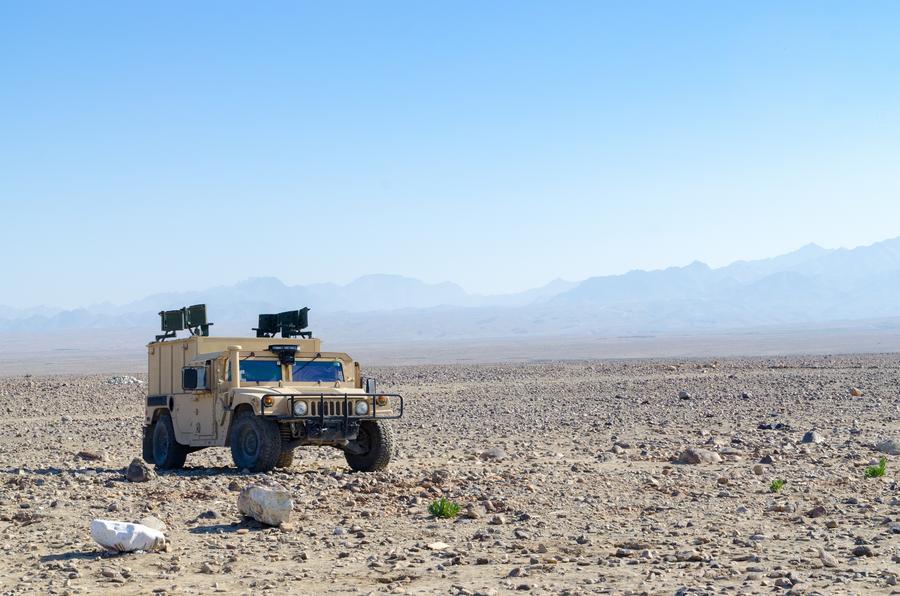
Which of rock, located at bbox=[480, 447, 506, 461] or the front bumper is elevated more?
the front bumper

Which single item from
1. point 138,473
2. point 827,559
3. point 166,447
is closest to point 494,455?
point 166,447

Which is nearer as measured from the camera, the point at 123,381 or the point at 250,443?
the point at 250,443

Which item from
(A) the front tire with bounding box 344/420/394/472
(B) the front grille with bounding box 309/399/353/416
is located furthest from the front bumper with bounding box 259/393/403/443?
(A) the front tire with bounding box 344/420/394/472

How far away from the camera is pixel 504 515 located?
12.3 metres

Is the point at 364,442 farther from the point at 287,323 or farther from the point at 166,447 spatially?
the point at 166,447

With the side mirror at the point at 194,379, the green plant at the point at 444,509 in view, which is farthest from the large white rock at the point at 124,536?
the side mirror at the point at 194,379

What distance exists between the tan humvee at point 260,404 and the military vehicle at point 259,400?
14mm

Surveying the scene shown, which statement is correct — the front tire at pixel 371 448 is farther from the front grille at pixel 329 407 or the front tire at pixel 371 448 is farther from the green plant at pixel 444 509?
the green plant at pixel 444 509

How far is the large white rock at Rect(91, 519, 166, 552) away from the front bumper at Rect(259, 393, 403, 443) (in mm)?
5563

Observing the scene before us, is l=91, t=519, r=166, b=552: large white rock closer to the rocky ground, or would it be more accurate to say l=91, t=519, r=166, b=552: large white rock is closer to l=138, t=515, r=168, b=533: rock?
the rocky ground

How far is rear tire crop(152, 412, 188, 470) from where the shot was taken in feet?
60.6

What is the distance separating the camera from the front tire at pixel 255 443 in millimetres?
16141

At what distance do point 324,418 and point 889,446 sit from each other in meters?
9.04

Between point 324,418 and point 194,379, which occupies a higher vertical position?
point 194,379
